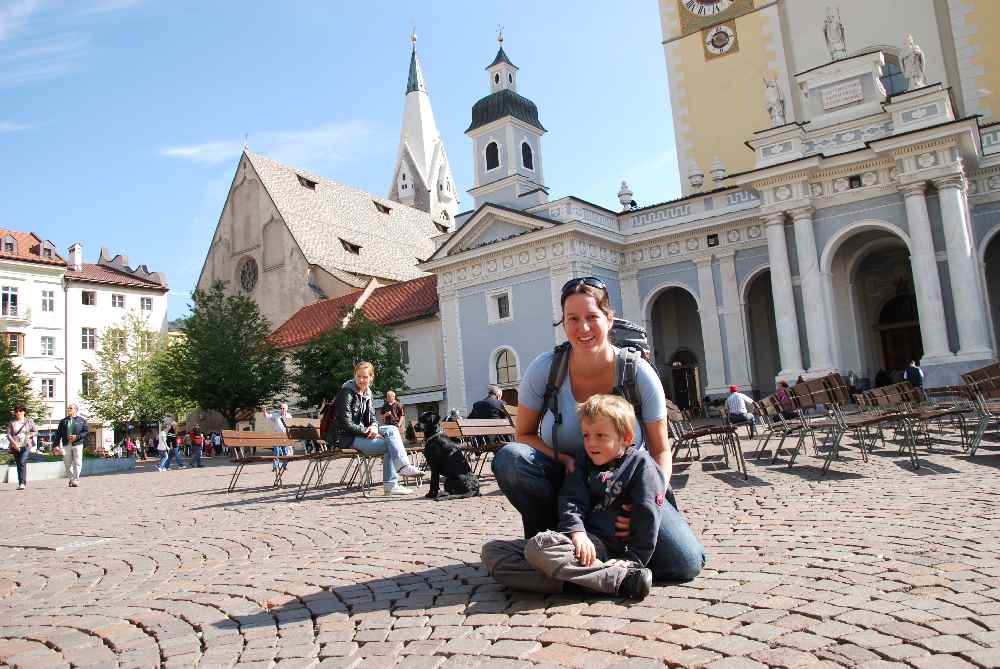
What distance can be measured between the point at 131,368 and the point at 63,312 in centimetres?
791

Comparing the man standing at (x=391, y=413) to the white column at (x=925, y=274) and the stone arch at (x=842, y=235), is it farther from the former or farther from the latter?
the stone arch at (x=842, y=235)

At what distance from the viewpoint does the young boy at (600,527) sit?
3.41m

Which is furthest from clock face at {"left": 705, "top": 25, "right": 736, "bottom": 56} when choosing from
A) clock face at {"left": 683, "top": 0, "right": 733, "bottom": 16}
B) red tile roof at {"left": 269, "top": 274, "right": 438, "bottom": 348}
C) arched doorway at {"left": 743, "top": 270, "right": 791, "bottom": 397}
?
red tile roof at {"left": 269, "top": 274, "right": 438, "bottom": 348}

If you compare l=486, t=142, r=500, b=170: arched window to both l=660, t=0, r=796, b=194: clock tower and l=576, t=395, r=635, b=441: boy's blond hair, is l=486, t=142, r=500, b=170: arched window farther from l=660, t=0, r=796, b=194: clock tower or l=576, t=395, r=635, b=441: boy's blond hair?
l=576, t=395, r=635, b=441: boy's blond hair

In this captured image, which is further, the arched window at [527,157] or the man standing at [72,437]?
the arched window at [527,157]

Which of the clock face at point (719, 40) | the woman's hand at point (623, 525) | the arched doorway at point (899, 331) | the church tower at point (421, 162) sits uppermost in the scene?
the church tower at point (421, 162)

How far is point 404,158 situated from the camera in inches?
3258

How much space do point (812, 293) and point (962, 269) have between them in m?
3.97

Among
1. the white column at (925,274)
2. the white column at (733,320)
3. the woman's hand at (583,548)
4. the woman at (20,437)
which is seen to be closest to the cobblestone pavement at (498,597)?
the woman's hand at (583,548)

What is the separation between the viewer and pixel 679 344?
31656mm

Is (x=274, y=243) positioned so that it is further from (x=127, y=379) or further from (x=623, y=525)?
(x=623, y=525)

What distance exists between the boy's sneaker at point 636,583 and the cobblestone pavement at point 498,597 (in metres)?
0.06

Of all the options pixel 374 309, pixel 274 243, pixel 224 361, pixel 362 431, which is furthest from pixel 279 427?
pixel 274 243

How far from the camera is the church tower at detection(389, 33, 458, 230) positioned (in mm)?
81250
